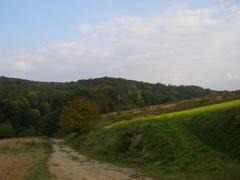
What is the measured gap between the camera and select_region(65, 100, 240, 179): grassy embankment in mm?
26703

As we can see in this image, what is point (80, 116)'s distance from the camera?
3004 inches

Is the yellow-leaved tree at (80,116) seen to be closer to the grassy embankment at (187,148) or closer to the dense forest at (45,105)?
the grassy embankment at (187,148)

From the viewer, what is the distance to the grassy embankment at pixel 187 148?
26703mm

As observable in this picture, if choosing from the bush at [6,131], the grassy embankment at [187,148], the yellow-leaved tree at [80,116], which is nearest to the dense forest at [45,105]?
the bush at [6,131]

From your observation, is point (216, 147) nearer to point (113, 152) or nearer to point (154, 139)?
point (154, 139)

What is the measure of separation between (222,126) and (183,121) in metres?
8.14

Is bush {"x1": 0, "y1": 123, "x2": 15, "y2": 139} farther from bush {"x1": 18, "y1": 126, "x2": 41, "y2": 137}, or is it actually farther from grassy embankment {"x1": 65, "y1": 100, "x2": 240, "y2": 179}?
grassy embankment {"x1": 65, "y1": 100, "x2": 240, "y2": 179}

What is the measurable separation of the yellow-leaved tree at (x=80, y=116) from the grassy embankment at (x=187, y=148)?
3259cm

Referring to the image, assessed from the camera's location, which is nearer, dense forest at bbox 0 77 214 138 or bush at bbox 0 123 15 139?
bush at bbox 0 123 15 139

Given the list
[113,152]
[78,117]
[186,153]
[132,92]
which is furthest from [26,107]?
[186,153]

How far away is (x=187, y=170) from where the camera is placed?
1090 inches

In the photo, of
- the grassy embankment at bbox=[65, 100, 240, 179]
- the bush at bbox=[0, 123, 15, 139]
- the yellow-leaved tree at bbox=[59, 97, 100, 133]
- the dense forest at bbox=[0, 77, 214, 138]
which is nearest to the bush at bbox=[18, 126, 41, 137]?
the dense forest at bbox=[0, 77, 214, 138]

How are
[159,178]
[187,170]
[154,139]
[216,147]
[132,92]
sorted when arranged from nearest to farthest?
[159,178] < [187,170] < [216,147] < [154,139] < [132,92]

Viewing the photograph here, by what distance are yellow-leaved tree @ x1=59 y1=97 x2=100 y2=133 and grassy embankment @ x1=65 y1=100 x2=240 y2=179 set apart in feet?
107
